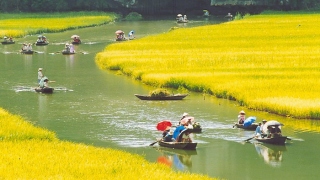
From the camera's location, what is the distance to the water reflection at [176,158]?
56.4 ft

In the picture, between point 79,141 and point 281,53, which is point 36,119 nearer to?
point 79,141

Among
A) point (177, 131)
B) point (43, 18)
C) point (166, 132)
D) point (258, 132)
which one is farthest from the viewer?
point (43, 18)

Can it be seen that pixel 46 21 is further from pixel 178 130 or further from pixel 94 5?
pixel 178 130

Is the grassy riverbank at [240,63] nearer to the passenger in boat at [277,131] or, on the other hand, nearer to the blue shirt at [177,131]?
the passenger in boat at [277,131]

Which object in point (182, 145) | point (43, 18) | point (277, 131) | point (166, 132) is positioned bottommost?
point (43, 18)

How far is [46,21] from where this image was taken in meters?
69.7

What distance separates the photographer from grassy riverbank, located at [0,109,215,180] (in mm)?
15102

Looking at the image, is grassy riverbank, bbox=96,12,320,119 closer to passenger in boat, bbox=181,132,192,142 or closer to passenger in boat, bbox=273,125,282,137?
passenger in boat, bbox=273,125,282,137

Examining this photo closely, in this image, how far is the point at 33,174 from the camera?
1484cm

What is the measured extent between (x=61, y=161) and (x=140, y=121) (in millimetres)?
6368

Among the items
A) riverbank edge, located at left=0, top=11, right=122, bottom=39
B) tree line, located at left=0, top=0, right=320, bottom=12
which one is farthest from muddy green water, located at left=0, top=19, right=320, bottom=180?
tree line, located at left=0, top=0, right=320, bottom=12

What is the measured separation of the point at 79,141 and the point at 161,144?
2305 millimetres

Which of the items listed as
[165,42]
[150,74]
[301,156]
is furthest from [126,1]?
[301,156]

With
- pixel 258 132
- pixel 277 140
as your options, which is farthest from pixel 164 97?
pixel 277 140
